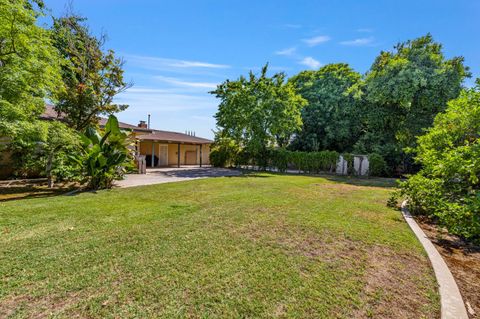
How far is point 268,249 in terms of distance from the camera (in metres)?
3.76

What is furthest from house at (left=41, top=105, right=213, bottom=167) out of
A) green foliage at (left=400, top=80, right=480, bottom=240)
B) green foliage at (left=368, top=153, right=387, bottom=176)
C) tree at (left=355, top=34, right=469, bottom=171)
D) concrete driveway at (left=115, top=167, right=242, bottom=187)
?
green foliage at (left=400, top=80, right=480, bottom=240)

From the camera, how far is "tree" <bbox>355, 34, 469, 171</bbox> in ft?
52.7

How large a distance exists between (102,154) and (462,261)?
10.6m

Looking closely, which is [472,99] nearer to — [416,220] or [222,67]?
[416,220]

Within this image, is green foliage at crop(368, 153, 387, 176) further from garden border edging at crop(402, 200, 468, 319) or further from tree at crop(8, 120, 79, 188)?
tree at crop(8, 120, 79, 188)

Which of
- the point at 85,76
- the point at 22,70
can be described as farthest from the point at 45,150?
the point at 85,76

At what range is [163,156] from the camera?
2394cm

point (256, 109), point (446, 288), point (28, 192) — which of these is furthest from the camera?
point (256, 109)

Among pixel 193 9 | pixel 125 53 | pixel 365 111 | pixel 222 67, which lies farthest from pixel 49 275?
pixel 365 111

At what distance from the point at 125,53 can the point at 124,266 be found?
15.7 metres

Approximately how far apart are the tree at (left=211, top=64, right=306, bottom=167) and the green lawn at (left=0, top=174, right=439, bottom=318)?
1313cm

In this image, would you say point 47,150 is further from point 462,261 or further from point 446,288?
point 462,261

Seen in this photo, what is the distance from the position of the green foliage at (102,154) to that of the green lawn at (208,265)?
3.03 metres

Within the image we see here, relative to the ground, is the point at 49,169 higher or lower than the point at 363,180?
higher
